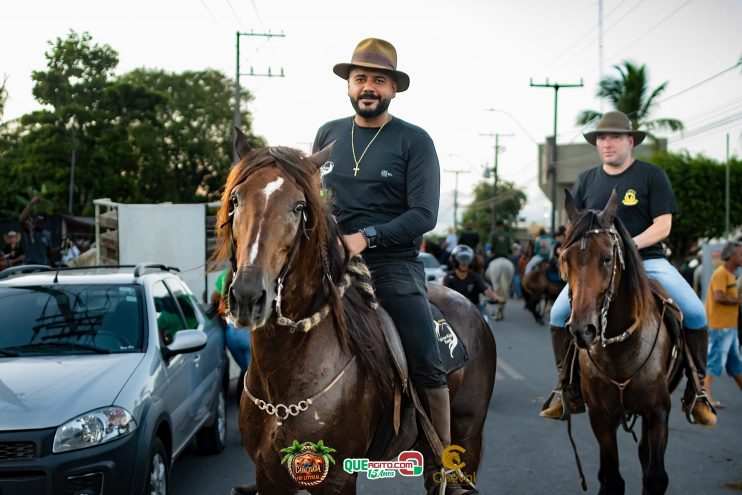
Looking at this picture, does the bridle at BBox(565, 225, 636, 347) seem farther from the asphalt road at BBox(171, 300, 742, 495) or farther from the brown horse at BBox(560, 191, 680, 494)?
the asphalt road at BBox(171, 300, 742, 495)

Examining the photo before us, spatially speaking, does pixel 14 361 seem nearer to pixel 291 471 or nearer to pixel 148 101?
pixel 291 471

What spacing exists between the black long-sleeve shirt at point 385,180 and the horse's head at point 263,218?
0.59 m

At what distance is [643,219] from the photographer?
568cm

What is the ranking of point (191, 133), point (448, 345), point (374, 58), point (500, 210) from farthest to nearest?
point (500, 210) → point (191, 133) → point (448, 345) → point (374, 58)

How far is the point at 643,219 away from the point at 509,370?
609cm

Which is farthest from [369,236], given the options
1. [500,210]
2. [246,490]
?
[500,210]

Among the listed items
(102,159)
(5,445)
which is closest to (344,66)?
(5,445)

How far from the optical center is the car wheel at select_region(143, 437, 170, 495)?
457 centimetres

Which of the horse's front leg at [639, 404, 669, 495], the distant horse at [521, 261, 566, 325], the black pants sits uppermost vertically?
the black pants

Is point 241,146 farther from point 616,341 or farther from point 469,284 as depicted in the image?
point 469,284

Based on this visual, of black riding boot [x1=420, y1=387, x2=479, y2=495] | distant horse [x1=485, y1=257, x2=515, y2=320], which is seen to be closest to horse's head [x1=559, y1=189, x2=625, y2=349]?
black riding boot [x1=420, y1=387, x2=479, y2=495]

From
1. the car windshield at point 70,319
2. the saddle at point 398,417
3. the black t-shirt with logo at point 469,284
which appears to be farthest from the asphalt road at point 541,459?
the saddle at point 398,417

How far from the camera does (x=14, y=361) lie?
4.73m

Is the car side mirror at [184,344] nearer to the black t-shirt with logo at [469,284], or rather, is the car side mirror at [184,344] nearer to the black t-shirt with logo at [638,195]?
the black t-shirt with logo at [638,195]
